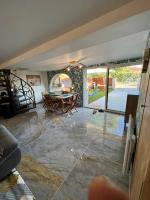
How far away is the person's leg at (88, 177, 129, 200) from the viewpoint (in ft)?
1.74

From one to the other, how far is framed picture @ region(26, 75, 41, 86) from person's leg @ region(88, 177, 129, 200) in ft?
21.2

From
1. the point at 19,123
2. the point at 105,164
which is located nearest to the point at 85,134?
the point at 105,164

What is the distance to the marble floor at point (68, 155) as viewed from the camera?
5.22 ft

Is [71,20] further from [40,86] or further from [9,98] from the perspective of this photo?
[40,86]

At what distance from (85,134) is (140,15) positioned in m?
2.63

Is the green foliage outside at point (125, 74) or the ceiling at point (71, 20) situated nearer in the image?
the ceiling at point (71, 20)

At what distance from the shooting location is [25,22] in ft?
5.05

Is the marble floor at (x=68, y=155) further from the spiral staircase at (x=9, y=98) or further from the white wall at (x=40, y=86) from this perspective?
the white wall at (x=40, y=86)

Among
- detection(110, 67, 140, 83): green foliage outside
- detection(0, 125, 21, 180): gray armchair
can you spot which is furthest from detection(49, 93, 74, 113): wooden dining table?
detection(0, 125, 21, 180): gray armchair

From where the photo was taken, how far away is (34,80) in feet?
21.5

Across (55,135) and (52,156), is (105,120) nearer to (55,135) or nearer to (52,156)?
(55,135)

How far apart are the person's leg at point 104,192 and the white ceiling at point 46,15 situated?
Answer: 1.53 meters

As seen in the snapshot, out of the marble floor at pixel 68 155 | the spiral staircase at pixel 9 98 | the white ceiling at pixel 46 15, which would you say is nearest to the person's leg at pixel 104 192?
the marble floor at pixel 68 155

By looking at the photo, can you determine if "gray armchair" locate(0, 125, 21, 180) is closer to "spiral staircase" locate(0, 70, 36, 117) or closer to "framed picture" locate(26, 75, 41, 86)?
"spiral staircase" locate(0, 70, 36, 117)
